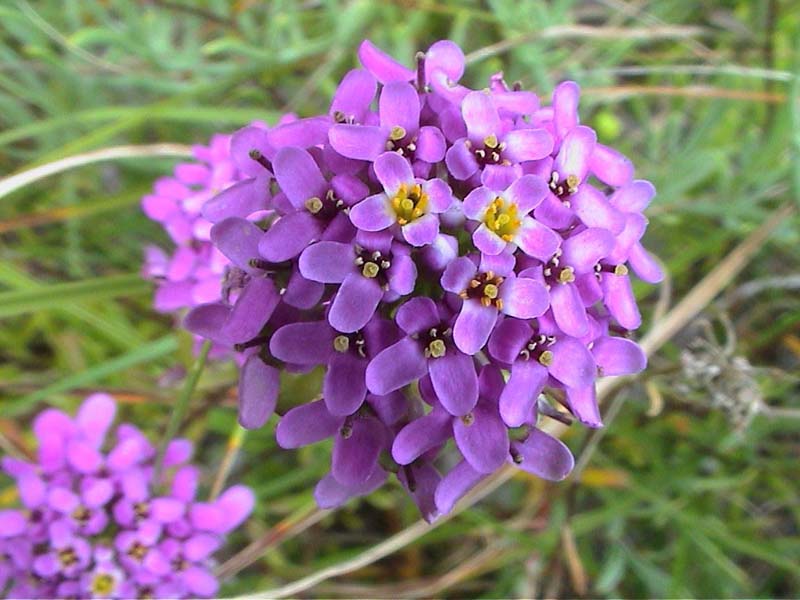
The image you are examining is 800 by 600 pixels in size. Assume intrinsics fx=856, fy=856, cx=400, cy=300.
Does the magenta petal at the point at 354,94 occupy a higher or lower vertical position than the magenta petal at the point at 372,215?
higher

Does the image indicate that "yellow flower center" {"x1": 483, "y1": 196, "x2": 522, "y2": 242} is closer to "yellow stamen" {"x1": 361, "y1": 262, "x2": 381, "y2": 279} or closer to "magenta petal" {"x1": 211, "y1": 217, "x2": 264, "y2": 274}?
"yellow stamen" {"x1": 361, "y1": 262, "x2": 381, "y2": 279}

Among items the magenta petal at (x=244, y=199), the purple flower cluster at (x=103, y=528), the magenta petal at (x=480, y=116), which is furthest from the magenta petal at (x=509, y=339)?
the purple flower cluster at (x=103, y=528)

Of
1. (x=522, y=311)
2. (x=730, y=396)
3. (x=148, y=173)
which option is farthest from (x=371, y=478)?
(x=148, y=173)

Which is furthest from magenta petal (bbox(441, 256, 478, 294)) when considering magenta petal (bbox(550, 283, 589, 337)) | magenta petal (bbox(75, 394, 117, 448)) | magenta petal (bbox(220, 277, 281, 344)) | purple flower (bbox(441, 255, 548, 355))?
magenta petal (bbox(75, 394, 117, 448))

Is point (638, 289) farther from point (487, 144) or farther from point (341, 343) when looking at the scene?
point (341, 343)

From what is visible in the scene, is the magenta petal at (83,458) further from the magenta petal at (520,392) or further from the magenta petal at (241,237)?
the magenta petal at (520,392)

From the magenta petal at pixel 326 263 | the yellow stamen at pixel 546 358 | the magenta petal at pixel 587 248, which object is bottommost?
the yellow stamen at pixel 546 358
